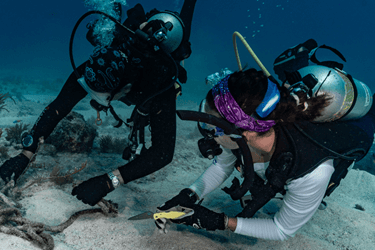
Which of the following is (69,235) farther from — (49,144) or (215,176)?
(49,144)

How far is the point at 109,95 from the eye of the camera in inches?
92.0

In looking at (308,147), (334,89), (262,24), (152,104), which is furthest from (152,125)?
(262,24)

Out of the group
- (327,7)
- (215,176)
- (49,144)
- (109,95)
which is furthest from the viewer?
(327,7)

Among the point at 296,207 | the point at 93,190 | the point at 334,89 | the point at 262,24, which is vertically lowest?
the point at 296,207

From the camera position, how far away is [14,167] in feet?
7.38

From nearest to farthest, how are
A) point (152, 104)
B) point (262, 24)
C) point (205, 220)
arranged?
point (205, 220)
point (152, 104)
point (262, 24)

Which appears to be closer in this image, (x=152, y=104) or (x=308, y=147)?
(x=308, y=147)

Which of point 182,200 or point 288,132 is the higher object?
point 288,132

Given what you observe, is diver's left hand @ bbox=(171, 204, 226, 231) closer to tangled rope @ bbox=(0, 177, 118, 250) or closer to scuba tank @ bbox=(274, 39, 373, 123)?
tangled rope @ bbox=(0, 177, 118, 250)

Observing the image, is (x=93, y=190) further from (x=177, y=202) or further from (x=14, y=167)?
(x=14, y=167)

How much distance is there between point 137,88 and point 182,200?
5.24ft

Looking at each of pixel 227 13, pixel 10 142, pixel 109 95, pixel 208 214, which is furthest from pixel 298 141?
pixel 227 13

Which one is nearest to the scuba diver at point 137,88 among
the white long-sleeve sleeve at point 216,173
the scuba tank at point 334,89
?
the white long-sleeve sleeve at point 216,173

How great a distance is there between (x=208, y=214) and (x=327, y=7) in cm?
14202
